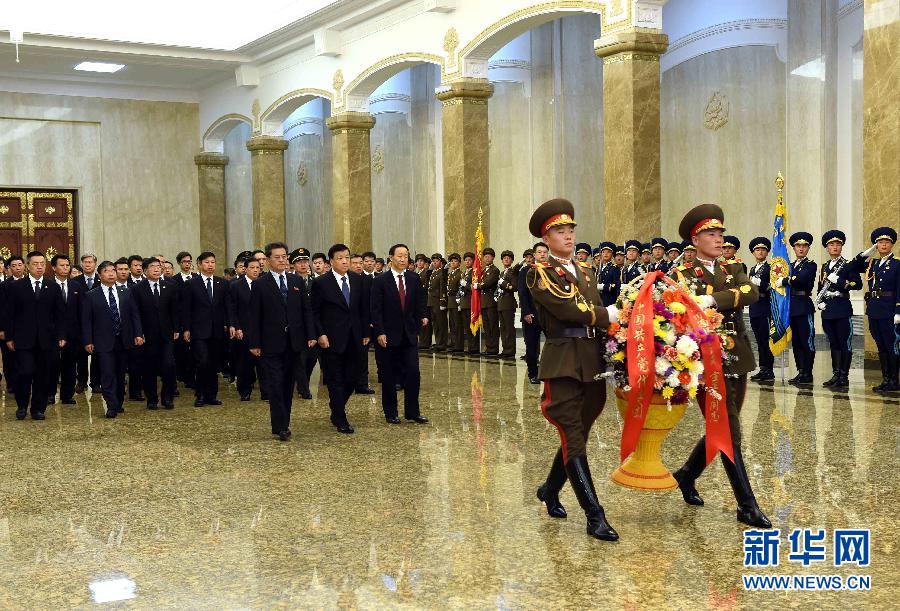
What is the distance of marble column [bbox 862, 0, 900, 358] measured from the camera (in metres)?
10.8

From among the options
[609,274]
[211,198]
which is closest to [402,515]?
[609,274]

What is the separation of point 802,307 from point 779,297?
32cm

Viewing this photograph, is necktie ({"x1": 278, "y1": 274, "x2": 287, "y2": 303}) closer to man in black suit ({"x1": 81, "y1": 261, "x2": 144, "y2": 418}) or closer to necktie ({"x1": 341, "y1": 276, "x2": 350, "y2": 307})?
necktie ({"x1": 341, "y1": 276, "x2": 350, "y2": 307})

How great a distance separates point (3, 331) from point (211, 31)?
13.2 meters

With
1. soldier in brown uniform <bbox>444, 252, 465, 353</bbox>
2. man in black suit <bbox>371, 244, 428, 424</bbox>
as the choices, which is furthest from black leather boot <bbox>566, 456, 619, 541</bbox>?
soldier in brown uniform <bbox>444, 252, 465, 353</bbox>

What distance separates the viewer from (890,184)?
10.9 m

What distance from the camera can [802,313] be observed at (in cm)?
1112

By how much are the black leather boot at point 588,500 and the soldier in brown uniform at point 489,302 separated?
388 inches

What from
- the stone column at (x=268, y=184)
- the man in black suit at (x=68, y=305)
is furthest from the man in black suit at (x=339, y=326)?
the stone column at (x=268, y=184)

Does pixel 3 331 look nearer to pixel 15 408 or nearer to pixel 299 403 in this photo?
pixel 15 408

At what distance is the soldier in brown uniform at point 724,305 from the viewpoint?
217 inches

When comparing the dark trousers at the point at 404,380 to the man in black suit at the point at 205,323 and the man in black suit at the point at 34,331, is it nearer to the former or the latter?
the man in black suit at the point at 205,323

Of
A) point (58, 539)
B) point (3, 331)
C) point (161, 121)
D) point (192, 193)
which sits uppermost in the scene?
point (161, 121)

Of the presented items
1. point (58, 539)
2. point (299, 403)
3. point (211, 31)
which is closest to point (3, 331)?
point (299, 403)
